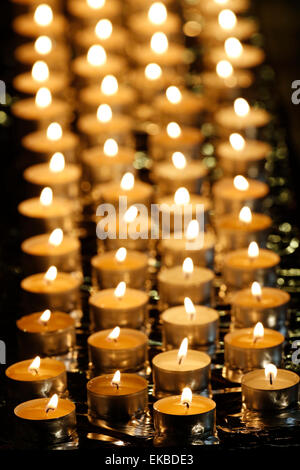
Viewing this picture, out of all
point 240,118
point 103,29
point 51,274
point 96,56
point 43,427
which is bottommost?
point 43,427

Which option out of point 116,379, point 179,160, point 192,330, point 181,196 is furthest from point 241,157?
point 116,379

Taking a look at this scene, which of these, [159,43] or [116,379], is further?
[159,43]

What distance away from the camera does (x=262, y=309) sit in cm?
195

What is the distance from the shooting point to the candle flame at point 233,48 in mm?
3021

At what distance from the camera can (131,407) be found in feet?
5.60

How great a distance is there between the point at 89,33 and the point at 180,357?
5.43 feet

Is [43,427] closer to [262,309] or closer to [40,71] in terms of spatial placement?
[262,309]

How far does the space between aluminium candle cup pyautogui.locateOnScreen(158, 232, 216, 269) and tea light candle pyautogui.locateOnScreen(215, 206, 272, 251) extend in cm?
5

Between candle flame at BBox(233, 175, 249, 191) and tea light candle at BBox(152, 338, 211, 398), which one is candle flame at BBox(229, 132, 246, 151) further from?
tea light candle at BBox(152, 338, 211, 398)

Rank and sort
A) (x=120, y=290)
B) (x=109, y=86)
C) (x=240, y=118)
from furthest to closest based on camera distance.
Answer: (x=109, y=86) < (x=240, y=118) < (x=120, y=290)

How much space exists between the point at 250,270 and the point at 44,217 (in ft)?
1.53

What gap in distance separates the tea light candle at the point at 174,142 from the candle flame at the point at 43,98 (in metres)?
0.29

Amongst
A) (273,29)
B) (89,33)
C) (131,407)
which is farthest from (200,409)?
(273,29)

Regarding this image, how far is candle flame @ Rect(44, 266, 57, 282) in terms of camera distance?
6.73 ft
